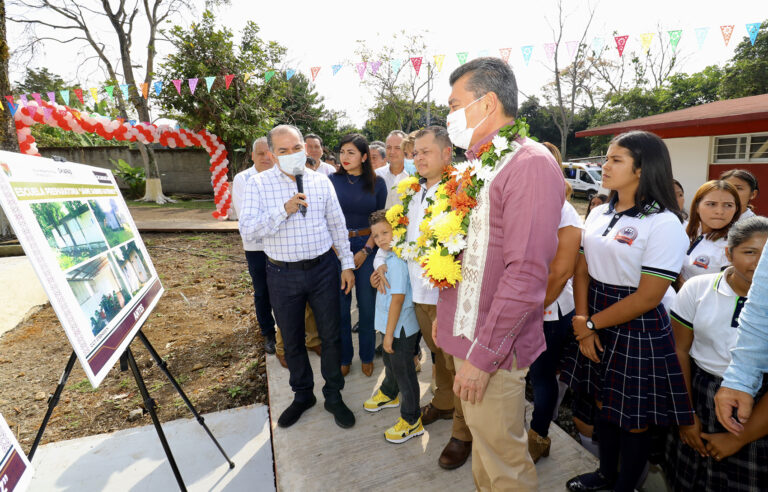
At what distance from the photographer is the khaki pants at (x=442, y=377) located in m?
2.39

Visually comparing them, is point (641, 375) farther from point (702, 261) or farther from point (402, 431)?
point (402, 431)

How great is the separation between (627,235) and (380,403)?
6.66ft

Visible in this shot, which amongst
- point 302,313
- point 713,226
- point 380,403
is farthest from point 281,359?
point 713,226

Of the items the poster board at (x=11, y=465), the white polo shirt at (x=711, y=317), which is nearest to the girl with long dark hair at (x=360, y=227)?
the white polo shirt at (x=711, y=317)

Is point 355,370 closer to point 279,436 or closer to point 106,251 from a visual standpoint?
point 279,436

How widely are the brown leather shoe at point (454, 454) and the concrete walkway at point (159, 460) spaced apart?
107 cm

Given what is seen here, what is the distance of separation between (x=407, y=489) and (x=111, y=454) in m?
2.04

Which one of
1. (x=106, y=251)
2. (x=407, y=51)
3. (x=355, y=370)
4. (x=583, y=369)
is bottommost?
(x=355, y=370)

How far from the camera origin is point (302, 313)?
9.39 ft

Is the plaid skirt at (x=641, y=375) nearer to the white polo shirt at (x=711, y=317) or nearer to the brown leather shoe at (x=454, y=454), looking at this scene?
the white polo shirt at (x=711, y=317)

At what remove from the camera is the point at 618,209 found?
2061mm

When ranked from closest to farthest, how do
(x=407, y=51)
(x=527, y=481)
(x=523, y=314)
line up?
(x=523, y=314), (x=527, y=481), (x=407, y=51)

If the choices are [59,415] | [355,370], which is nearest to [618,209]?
[355,370]

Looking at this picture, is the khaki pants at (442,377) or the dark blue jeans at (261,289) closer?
the khaki pants at (442,377)
